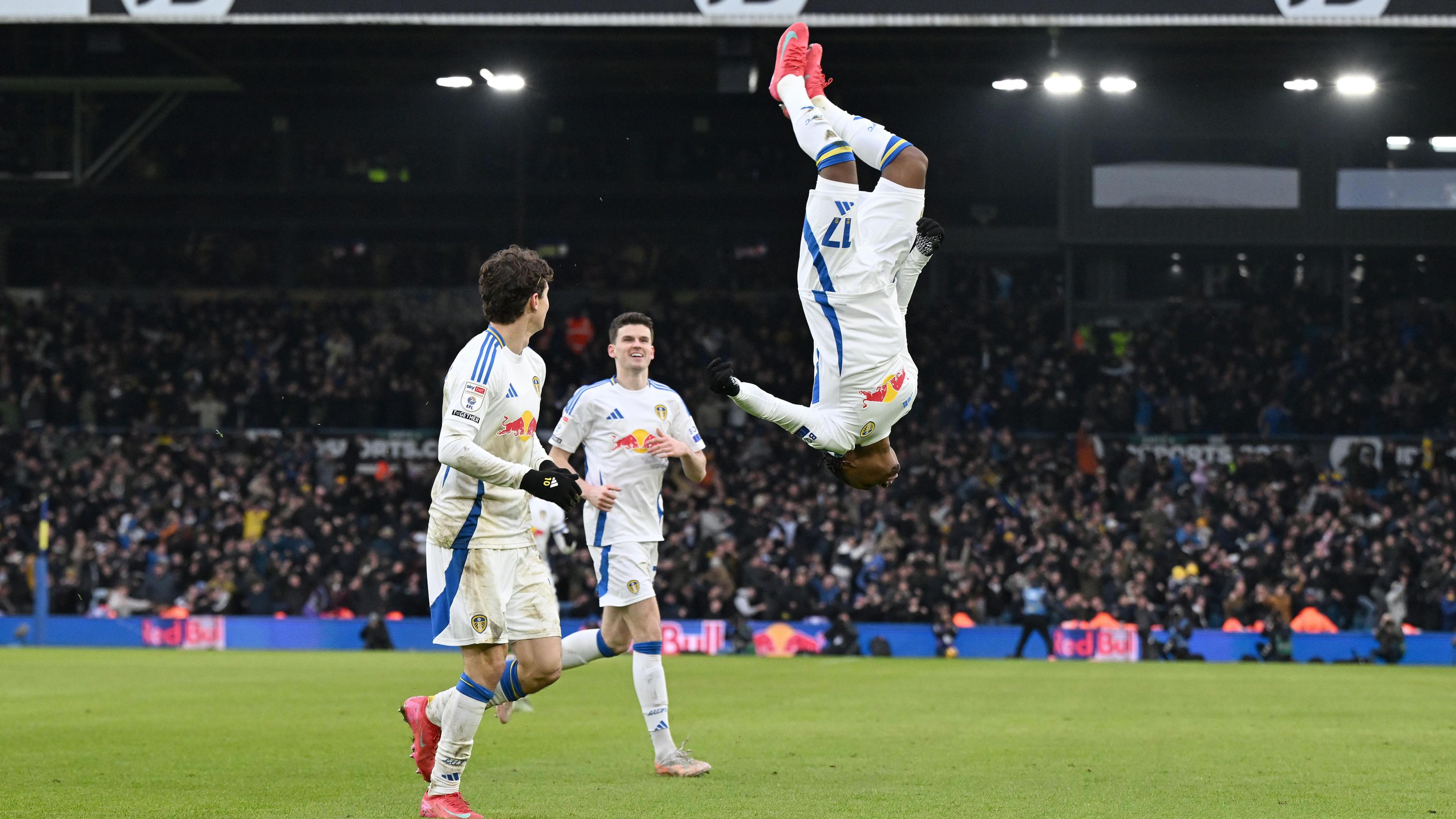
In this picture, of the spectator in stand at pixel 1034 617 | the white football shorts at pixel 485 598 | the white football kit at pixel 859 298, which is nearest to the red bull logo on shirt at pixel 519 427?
the white football shorts at pixel 485 598

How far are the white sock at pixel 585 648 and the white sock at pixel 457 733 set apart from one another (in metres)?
2.30

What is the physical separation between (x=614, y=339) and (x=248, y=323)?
86.0 feet

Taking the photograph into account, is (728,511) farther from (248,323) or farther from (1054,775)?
(1054,775)

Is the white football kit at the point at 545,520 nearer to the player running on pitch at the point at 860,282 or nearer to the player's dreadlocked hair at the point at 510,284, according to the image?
the player running on pitch at the point at 860,282

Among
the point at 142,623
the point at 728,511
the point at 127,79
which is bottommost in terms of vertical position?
the point at 142,623

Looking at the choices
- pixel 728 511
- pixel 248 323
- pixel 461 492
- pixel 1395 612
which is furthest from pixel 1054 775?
pixel 248 323

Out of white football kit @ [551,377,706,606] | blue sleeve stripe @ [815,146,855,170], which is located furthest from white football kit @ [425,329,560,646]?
white football kit @ [551,377,706,606]

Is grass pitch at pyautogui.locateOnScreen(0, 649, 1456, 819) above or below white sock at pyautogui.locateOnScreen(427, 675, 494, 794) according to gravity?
below

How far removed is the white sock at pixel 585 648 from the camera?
10117mm

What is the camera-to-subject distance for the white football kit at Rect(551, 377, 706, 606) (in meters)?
Result: 10.4

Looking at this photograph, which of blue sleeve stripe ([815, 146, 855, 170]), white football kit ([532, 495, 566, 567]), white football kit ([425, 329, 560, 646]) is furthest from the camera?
white football kit ([532, 495, 566, 567])

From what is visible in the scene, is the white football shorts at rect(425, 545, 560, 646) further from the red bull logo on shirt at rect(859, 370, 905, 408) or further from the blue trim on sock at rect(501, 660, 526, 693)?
the red bull logo on shirt at rect(859, 370, 905, 408)

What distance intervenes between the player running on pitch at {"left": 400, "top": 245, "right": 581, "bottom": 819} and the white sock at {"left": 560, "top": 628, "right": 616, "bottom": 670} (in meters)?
2.12

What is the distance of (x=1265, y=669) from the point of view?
21906mm
